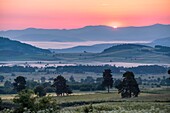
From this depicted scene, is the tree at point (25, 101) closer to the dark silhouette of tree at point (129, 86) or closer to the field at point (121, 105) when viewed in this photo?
the field at point (121, 105)

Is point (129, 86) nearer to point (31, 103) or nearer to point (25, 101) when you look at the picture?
point (25, 101)

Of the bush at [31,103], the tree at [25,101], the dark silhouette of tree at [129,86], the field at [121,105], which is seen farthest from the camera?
the dark silhouette of tree at [129,86]

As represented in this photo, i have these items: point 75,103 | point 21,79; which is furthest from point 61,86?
point 75,103

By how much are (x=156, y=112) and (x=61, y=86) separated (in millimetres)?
95029

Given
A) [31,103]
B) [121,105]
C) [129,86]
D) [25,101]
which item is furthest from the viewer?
[129,86]

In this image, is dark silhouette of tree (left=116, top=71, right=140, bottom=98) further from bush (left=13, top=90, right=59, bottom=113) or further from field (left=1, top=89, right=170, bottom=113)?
bush (left=13, top=90, right=59, bottom=113)

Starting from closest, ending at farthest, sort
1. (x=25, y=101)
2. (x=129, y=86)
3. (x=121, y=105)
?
1. (x=25, y=101)
2. (x=121, y=105)
3. (x=129, y=86)

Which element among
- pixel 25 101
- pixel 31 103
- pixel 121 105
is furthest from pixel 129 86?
pixel 31 103

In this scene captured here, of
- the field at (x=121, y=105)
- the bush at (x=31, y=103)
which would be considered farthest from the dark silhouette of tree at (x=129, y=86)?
the bush at (x=31, y=103)

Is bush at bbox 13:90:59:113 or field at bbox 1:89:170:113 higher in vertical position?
bush at bbox 13:90:59:113

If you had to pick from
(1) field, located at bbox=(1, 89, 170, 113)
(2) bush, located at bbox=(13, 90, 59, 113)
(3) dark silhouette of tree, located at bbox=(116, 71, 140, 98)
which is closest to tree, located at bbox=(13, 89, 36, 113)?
(2) bush, located at bbox=(13, 90, 59, 113)

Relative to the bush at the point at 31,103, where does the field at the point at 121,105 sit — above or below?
below

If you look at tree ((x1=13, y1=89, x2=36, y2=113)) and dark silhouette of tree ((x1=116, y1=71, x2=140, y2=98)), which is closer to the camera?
tree ((x1=13, y1=89, x2=36, y2=113))

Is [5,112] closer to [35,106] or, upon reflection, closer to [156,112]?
[35,106]
